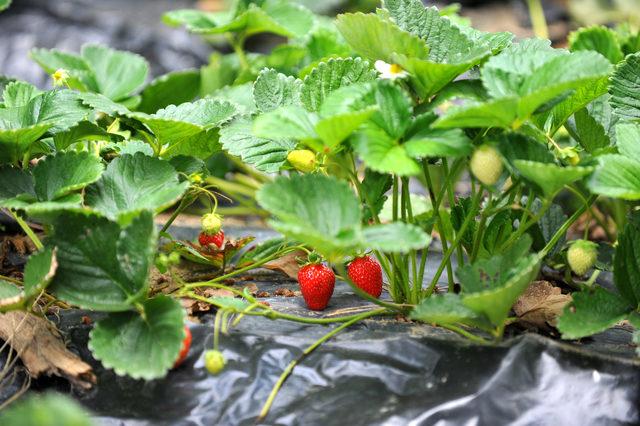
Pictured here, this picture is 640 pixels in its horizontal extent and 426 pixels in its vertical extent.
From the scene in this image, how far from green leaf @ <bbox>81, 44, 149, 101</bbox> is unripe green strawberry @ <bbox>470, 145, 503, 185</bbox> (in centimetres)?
96

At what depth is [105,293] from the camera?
1025 millimetres

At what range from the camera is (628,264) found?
1.07 m

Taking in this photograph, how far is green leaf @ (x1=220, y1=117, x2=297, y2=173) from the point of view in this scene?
1.16 m

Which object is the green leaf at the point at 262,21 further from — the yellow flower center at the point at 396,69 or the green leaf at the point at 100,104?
the yellow flower center at the point at 396,69

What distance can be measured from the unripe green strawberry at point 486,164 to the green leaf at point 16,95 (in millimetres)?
768

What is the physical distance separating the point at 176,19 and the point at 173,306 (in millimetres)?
1161

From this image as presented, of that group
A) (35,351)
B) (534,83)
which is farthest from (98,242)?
(534,83)

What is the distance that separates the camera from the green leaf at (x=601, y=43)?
1.62m

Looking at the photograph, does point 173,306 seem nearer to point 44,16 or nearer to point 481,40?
point 481,40

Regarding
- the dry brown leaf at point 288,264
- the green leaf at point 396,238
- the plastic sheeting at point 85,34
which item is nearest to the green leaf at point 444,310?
the green leaf at point 396,238

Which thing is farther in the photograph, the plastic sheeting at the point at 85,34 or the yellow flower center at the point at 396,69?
the plastic sheeting at the point at 85,34

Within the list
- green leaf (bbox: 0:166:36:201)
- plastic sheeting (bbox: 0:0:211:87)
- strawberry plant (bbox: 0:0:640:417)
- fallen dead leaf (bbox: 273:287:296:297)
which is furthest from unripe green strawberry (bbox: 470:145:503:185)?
plastic sheeting (bbox: 0:0:211:87)

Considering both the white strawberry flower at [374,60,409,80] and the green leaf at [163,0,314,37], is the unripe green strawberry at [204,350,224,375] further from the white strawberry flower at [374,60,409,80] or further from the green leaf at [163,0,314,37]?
the green leaf at [163,0,314,37]

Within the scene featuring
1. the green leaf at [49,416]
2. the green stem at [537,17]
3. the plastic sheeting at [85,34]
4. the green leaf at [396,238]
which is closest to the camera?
the green leaf at [49,416]
